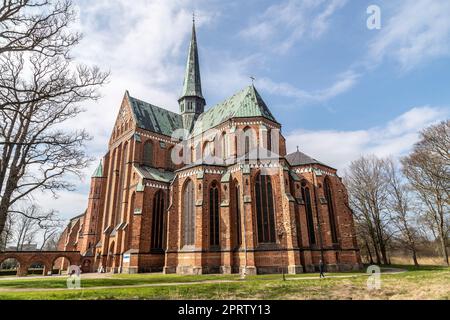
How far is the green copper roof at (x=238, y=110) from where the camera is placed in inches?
1186

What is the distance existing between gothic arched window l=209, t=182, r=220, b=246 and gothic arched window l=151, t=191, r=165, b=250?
6.83m

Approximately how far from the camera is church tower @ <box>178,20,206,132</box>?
138ft

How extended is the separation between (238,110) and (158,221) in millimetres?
14473

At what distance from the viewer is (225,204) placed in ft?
77.0

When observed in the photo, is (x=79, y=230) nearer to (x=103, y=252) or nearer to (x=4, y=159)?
(x=103, y=252)

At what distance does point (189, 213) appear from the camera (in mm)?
25484

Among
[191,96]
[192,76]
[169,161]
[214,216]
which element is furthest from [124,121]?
[214,216]

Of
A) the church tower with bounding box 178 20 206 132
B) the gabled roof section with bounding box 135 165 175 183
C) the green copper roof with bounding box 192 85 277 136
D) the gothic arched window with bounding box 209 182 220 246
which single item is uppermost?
the church tower with bounding box 178 20 206 132

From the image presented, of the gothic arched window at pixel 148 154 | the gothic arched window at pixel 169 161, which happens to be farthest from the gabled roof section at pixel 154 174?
the gothic arched window at pixel 169 161

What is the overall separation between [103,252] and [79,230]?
10.7 m

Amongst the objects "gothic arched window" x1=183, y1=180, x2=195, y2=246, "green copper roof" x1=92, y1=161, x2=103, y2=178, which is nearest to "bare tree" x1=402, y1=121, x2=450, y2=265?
"gothic arched window" x1=183, y1=180, x2=195, y2=246

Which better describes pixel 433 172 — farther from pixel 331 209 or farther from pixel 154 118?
pixel 154 118

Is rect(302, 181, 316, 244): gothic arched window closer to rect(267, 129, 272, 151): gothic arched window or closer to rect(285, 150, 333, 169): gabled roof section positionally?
rect(285, 150, 333, 169): gabled roof section
